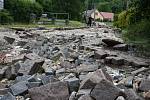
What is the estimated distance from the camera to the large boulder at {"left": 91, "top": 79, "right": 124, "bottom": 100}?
22.9 ft

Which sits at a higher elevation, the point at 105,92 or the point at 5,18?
the point at 5,18

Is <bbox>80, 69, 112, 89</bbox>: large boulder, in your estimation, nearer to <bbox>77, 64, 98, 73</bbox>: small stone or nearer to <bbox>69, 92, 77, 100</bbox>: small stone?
<bbox>69, 92, 77, 100</bbox>: small stone

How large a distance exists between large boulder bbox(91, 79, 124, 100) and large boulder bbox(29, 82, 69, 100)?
0.68 m

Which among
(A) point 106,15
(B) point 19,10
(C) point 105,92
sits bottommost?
(A) point 106,15

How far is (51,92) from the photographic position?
296 inches

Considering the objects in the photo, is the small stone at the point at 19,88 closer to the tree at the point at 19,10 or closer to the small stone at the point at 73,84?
the small stone at the point at 73,84

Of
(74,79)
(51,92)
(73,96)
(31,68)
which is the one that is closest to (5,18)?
(31,68)

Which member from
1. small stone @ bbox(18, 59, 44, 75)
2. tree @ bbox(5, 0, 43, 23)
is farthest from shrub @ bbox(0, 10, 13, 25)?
small stone @ bbox(18, 59, 44, 75)

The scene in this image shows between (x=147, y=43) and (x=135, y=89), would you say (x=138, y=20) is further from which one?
(x=135, y=89)

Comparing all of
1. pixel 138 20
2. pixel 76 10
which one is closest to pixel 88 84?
pixel 138 20

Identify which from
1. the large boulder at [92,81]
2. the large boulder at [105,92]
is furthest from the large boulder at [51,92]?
the large boulder at [105,92]

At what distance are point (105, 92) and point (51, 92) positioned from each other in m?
1.11

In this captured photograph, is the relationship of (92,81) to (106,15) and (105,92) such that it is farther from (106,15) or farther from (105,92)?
(106,15)

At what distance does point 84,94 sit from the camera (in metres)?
7.27
